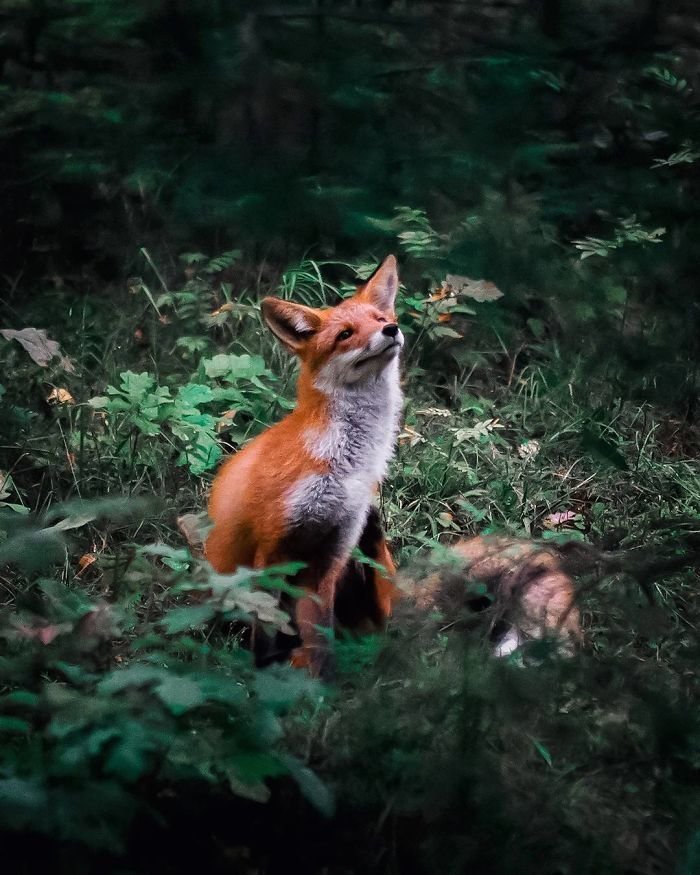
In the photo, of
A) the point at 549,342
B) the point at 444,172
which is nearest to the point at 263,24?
the point at 444,172

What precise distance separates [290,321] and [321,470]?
23.2 inches

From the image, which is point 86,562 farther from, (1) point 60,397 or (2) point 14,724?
(2) point 14,724

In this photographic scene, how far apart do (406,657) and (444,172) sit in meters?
1.18

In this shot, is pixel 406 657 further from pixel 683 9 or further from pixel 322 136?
pixel 683 9

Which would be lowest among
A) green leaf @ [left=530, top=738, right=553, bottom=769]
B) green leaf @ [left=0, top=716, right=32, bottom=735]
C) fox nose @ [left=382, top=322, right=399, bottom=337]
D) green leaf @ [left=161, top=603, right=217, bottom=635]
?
green leaf @ [left=530, top=738, right=553, bottom=769]

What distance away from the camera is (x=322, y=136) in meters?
2.47

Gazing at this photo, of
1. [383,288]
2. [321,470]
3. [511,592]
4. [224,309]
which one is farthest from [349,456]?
[224,309]

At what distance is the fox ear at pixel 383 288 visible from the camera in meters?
4.11

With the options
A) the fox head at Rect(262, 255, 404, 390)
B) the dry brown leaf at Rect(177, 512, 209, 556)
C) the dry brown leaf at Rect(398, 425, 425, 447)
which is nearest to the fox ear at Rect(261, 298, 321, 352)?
the fox head at Rect(262, 255, 404, 390)

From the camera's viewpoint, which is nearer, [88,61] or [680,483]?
[88,61]

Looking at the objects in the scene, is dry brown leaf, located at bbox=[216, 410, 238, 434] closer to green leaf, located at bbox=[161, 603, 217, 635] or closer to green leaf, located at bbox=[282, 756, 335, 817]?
green leaf, located at bbox=[161, 603, 217, 635]

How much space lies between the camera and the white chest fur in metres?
3.73

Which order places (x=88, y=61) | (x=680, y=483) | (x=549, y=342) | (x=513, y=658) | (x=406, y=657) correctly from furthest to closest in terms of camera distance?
(x=549, y=342) < (x=680, y=483) < (x=88, y=61) < (x=406, y=657) < (x=513, y=658)

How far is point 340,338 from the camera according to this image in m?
3.88
